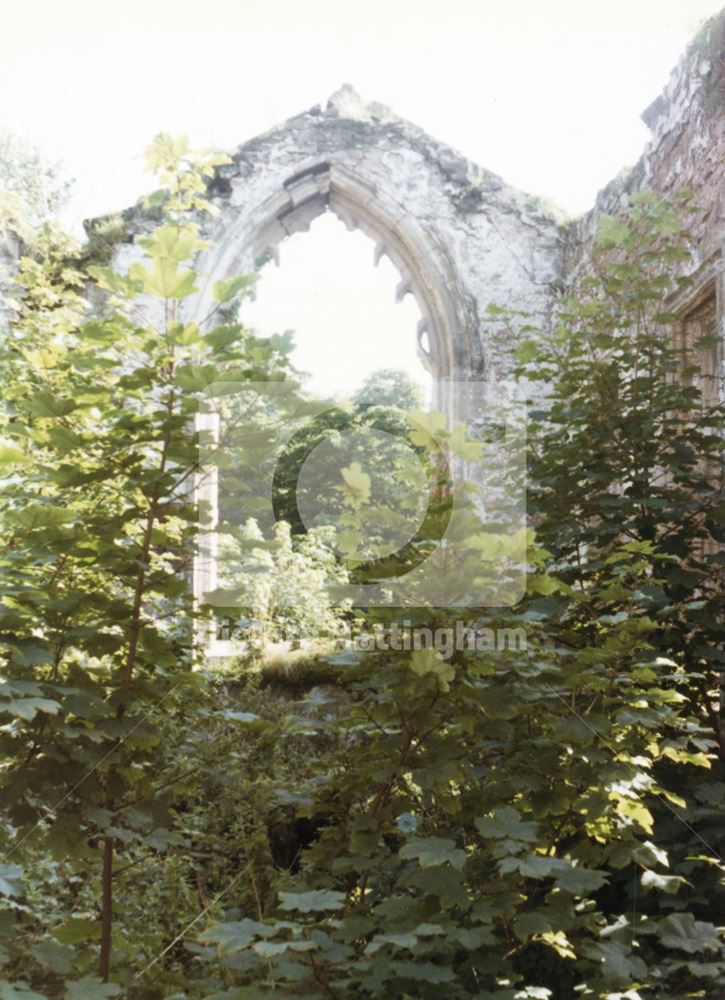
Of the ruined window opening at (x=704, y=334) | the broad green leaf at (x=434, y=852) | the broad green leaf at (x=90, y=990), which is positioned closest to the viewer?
the broad green leaf at (x=90, y=990)

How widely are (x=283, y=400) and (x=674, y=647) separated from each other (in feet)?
6.57

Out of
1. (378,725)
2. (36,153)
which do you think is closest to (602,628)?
(378,725)

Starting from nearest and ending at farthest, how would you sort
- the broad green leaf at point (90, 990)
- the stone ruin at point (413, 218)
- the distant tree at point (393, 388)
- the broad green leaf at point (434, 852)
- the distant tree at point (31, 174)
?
the broad green leaf at point (90, 990), the broad green leaf at point (434, 852), the stone ruin at point (413, 218), the distant tree at point (31, 174), the distant tree at point (393, 388)

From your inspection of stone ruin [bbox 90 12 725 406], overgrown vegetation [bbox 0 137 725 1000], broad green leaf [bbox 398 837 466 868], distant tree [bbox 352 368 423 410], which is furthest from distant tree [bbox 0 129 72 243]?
distant tree [bbox 352 368 423 410]

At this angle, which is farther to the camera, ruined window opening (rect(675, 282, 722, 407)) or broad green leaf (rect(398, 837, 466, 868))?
ruined window opening (rect(675, 282, 722, 407))

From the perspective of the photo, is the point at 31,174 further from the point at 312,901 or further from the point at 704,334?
the point at 312,901

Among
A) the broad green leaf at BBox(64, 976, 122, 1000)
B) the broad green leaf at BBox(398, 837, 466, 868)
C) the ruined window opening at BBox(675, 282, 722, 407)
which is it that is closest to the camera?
the broad green leaf at BBox(64, 976, 122, 1000)

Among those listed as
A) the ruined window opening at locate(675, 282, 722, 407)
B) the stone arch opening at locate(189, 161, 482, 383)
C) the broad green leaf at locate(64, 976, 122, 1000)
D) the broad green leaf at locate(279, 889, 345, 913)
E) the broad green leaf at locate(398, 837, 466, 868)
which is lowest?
the broad green leaf at locate(64, 976, 122, 1000)

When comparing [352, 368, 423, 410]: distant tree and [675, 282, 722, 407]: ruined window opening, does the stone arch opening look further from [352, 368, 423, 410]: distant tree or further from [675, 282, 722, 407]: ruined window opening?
[352, 368, 423, 410]: distant tree

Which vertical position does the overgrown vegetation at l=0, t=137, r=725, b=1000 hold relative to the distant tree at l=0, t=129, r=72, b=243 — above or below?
below

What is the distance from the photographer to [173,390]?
2086mm

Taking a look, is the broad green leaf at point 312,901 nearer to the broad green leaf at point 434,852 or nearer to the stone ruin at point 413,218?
the broad green leaf at point 434,852

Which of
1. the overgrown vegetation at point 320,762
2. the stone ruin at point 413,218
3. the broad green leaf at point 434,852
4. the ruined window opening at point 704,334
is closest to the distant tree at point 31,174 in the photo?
the stone ruin at point 413,218

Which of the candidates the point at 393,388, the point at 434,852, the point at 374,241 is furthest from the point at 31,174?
the point at 393,388
